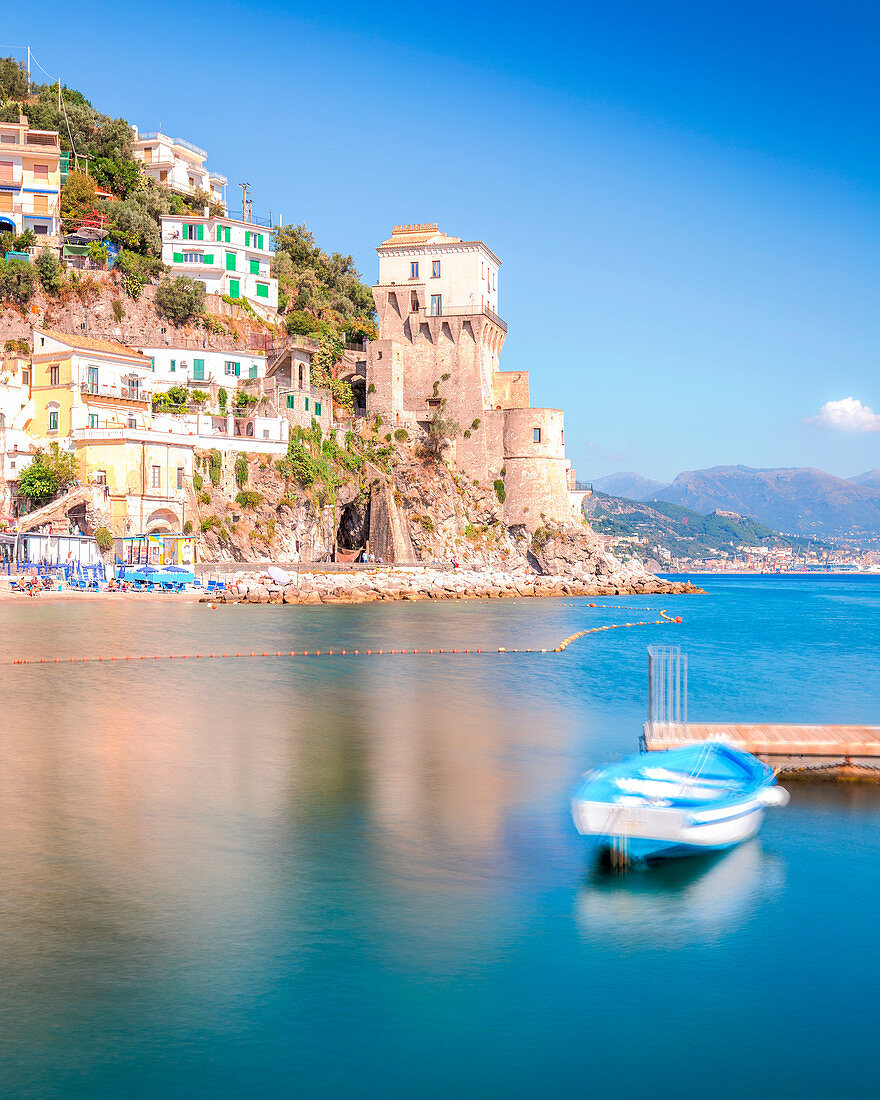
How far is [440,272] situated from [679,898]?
201ft

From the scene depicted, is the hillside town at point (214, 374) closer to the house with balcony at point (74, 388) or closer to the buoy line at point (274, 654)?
the house with balcony at point (74, 388)

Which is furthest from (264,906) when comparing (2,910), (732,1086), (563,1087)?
(732,1086)

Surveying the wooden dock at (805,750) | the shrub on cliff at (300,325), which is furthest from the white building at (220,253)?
the wooden dock at (805,750)

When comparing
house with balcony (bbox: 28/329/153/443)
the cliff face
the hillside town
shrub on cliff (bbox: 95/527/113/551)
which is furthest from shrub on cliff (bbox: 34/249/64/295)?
shrub on cliff (bbox: 95/527/113/551)

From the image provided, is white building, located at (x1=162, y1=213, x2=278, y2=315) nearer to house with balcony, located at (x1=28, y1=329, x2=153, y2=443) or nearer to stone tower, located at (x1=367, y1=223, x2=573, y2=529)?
stone tower, located at (x1=367, y1=223, x2=573, y2=529)

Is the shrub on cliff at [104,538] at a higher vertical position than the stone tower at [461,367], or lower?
lower

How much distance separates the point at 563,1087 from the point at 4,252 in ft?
196

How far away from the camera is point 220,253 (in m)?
61.8

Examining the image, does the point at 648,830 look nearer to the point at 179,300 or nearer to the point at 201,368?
the point at 201,368

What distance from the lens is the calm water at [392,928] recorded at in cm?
711

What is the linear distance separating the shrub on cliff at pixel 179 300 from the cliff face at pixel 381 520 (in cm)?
1060

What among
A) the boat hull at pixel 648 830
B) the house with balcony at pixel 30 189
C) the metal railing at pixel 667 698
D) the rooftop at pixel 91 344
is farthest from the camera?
the house with balcony at pixel 30 189

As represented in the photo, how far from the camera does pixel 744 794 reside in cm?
1143

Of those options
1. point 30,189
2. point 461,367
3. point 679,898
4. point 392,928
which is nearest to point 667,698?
point 679,898
